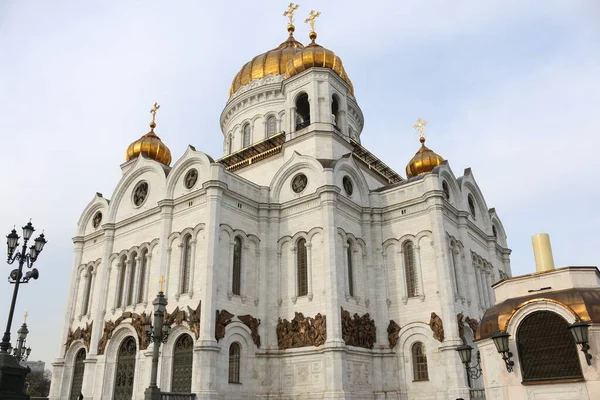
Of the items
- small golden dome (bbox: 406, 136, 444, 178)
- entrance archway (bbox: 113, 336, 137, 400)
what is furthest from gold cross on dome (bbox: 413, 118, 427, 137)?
entrance archway (bbox: 113, 336, 137, 400)

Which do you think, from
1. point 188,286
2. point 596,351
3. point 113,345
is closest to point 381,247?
point 188,286

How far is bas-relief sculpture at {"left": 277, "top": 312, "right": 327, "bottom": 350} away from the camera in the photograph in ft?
62.5

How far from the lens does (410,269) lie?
840 inches

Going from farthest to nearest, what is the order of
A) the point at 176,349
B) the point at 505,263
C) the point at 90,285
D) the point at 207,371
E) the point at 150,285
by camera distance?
the point at 505,263 → the point at 90,285 → the point at 150,285 → the point at 176,349 → the point at 207,371

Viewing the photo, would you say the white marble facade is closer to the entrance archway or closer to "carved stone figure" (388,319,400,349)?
"carved stone figure" (388,319,400,349)

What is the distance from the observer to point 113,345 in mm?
21594

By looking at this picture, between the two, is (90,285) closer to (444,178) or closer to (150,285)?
(150,285)

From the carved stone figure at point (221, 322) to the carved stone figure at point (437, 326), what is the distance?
7973mm

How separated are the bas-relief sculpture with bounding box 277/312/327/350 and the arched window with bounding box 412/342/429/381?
3998mm

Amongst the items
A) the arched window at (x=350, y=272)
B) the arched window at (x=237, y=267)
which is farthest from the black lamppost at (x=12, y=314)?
the arched window at (x=350, y=272)

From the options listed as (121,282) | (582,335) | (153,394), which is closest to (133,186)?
(121,282)

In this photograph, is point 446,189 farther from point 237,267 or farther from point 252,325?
point 252,325

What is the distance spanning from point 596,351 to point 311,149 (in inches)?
676

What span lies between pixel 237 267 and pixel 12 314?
9.70 m
